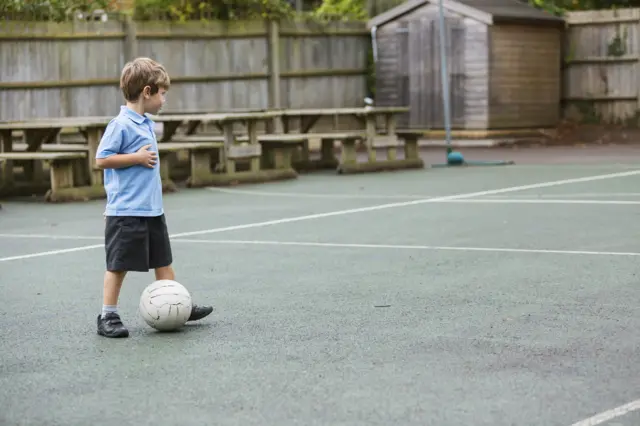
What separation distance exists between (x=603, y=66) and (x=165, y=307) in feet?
71.5

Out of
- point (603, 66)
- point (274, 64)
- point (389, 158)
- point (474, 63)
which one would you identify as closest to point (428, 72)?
point (474, 63)

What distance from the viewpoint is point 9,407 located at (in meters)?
5.37

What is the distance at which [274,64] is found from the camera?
2598 centimetres

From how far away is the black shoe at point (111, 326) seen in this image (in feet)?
22.8

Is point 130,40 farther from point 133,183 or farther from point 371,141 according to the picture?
point 133,183

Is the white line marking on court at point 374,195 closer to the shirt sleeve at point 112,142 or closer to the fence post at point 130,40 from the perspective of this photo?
the fence post at point 130,40

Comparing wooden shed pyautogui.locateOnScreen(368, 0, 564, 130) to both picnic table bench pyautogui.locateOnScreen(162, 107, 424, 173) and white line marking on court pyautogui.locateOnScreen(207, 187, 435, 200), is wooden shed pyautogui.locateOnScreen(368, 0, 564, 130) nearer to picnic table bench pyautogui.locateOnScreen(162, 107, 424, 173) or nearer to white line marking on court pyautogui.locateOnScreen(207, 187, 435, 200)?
picnic table bench pyautogui.locateOnScreen(162, 107, 424, 173)

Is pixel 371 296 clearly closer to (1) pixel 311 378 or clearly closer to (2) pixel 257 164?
(1) pixel 311 378

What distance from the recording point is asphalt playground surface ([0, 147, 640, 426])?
5.30 metres

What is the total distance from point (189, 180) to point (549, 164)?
229 inches

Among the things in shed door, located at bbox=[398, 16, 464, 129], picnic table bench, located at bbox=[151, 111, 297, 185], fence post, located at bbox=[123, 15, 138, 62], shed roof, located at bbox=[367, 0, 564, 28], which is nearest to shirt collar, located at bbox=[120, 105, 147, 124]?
picnic table bench, located at bbox=[151, 111, 297, 185]

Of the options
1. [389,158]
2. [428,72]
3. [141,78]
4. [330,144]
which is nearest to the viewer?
[141,78]

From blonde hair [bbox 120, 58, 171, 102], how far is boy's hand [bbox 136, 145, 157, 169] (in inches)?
11.4

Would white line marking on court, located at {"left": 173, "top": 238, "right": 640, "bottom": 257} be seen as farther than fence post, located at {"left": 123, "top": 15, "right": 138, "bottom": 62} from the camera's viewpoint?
No
